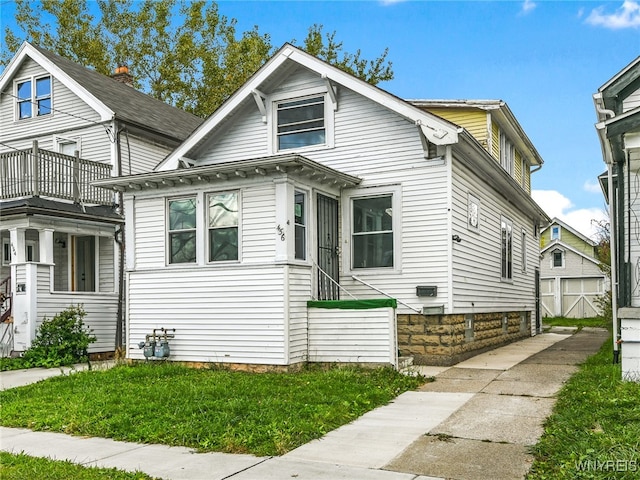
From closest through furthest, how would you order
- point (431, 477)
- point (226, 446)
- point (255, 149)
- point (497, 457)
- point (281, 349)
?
point (431, 477), point (497, 457), point (226, 446), point (281, 349), point (255, 149)

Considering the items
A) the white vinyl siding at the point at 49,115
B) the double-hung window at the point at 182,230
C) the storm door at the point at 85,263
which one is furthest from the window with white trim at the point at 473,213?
the white vinyl siding at the point at 49,115

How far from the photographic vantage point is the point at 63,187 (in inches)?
612

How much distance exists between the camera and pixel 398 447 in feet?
19.9

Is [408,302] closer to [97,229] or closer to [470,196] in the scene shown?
[470,196]

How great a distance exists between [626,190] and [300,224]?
5491 mm

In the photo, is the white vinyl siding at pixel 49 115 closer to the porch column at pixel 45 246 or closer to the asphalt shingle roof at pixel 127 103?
the asphalt shingle roof at pixel 127 103

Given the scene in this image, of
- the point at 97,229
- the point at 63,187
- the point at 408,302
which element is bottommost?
the point at 408,302

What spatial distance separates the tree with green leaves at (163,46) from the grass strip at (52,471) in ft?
87.9

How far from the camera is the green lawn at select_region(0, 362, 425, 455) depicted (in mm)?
6512

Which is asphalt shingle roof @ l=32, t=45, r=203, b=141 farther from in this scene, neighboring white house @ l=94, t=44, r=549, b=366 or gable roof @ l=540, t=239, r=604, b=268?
gable roof @ l=540, t=239, r=604, b=268

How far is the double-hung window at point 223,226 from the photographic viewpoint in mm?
11492

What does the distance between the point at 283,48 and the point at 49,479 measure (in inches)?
388

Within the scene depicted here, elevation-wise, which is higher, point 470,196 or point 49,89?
point 49,89

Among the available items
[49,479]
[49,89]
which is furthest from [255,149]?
[49,479]
